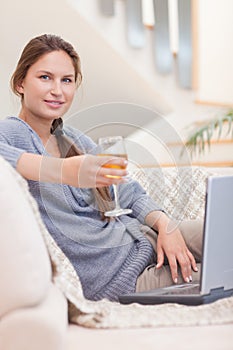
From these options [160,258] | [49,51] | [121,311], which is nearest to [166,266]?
[160,258]

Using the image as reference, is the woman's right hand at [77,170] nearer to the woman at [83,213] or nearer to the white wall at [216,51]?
the woman at [83,213]

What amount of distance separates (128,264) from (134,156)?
0.32 metres

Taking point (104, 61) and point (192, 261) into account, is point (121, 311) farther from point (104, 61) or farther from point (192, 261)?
point (104, 61)

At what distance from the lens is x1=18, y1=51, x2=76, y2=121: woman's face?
64.1 inches

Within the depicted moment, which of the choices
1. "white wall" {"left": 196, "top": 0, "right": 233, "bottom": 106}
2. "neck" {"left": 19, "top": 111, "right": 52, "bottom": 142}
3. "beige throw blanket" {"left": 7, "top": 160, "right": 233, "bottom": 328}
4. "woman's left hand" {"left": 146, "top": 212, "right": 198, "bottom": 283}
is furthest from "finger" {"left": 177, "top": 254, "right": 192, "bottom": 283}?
"white wall" {"left": 196, "top": 0, "right": 233, "bottom": 106}

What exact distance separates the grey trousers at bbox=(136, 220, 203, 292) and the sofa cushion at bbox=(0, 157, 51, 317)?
1.76 feet

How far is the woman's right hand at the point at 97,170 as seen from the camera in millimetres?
1203

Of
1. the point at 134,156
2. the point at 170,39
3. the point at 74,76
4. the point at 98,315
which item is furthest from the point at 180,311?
the point at 170,39

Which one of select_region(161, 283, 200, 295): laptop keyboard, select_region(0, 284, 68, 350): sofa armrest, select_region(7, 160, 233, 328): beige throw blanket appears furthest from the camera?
select_region(161, 283, 200, 295): laptop keyboard

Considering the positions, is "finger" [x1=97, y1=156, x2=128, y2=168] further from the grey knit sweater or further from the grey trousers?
the grey trousers

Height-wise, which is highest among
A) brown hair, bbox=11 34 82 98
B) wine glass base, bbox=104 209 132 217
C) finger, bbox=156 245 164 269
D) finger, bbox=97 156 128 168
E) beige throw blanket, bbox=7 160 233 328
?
brown hair, bbox=11 34 82 98

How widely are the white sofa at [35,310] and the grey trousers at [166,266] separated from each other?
0.43 metres

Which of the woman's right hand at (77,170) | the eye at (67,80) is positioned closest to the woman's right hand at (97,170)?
the woman's right hand at (77,170)

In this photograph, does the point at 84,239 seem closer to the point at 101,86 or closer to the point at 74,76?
the point at 74,76
